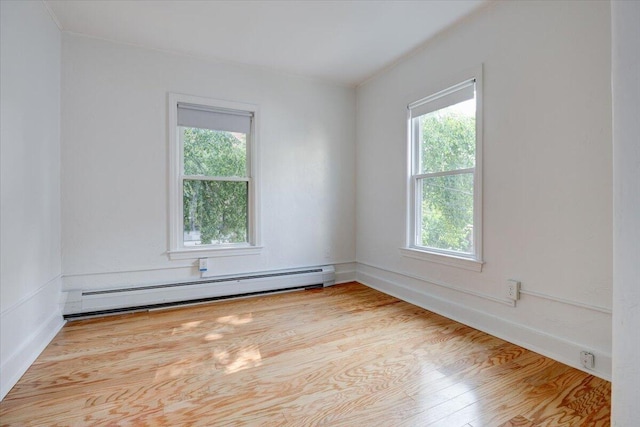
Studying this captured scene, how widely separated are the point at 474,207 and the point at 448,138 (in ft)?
2.40

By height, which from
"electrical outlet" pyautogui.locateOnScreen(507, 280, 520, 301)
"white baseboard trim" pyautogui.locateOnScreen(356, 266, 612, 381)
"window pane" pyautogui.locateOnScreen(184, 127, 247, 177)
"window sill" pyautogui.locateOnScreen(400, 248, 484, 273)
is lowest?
"white baseboard trim" pyautogui.locateOnScreen(356, 266, 612, 381)

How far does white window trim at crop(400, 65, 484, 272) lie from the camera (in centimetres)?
251

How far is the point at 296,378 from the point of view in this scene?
182 cm

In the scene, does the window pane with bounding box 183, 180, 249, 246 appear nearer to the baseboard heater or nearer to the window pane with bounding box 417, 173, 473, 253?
the baseboard heater

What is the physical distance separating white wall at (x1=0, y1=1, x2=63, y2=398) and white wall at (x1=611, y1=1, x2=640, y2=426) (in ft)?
9.33

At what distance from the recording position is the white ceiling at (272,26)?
242 centimetres

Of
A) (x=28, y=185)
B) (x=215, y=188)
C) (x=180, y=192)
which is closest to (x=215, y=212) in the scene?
(x=215, y=188)

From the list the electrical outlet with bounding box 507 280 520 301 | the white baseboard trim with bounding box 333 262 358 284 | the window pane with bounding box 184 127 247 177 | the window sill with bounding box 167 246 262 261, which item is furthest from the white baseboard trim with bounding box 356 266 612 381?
the window pane with bounding box 184 127 247 177

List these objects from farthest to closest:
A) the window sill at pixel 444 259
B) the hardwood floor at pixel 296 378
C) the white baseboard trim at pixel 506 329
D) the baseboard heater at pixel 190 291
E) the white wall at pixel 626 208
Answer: the baseboard heater at pixel 190 291 < the window sill at pixel 444 259 < the white baseboard trim at pixel 506 329 < the hardwood floor at pixel 296 378 < the white wall at pixel 626 208

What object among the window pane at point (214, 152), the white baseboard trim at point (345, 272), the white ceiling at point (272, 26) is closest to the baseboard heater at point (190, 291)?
the white baseboard trim at point (345, 272)

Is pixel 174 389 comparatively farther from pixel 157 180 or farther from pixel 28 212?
pixel 157 180

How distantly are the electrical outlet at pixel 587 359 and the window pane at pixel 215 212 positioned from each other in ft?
10.1

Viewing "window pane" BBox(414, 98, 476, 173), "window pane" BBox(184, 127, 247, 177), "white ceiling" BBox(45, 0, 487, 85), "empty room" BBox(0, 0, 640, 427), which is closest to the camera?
"empty room" BBox(0, 0, 640, 427)

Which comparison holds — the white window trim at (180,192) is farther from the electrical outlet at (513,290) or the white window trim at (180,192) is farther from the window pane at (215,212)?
the electrical outlet at (513,290)
